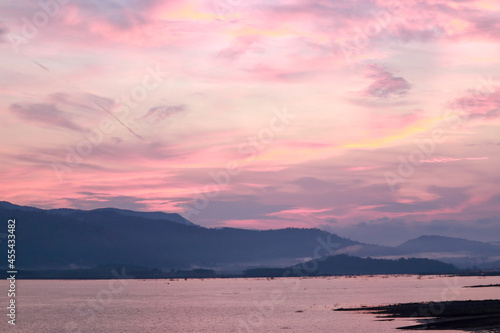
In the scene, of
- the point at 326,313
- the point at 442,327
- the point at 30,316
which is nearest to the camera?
the point at 442,327

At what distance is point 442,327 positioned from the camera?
4043 inches

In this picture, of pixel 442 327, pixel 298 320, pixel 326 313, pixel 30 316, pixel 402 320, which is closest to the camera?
pixel 442 327

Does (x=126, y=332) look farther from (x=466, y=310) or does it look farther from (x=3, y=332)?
(x=466, y=310)

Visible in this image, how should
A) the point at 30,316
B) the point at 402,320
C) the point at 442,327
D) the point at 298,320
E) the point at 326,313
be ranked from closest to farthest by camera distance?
the point at 442,327, the point at 402,320, the point at 298,320, the point at 326,313, the point at 30,316

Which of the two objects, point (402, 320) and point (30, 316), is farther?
point (30, 316)

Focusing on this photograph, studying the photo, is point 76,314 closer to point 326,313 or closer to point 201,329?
point 201,329

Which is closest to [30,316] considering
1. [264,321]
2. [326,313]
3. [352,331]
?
[264,321]

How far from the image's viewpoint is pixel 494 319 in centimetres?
10625

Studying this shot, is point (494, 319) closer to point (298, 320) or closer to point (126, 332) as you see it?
point (298, 320)

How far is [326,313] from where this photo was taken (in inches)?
5901

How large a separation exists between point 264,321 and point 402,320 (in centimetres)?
3217

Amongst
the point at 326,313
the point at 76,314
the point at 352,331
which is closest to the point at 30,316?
the point at 76,314

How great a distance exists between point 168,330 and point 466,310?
197 feet

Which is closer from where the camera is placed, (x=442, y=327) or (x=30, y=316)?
(x=442, y=327)
